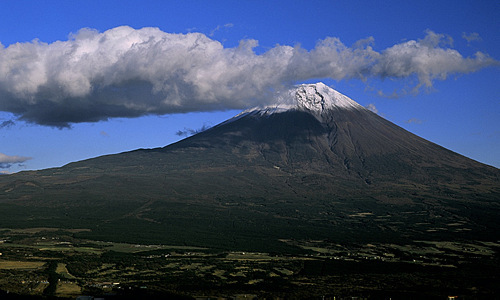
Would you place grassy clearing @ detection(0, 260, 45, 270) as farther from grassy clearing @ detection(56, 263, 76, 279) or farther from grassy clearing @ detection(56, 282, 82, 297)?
grassy clearing @ detection(56, 282, 82, 297)

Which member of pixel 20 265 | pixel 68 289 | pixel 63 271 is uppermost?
pixel 20 265

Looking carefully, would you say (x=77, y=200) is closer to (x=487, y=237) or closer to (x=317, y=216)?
(x=317, y=216)

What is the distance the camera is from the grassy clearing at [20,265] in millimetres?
89113

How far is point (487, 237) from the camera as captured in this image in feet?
454

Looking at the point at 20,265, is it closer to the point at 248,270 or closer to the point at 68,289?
the point at 68,289

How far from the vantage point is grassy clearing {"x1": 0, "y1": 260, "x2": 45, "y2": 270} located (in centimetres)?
8911

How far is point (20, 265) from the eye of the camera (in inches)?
3625

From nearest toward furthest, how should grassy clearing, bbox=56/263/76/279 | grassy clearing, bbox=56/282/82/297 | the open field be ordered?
grassy clearing, bbox=56/282/82/297 < the open field < grassy clearing, bbox=56/263/76/279

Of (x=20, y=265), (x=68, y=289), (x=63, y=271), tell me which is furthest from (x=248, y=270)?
(x=20, y=265)

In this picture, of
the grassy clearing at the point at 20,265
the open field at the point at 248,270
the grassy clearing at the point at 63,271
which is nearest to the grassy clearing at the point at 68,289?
the open field at the point at 248,270

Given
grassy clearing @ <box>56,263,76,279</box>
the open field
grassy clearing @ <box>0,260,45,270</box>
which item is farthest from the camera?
grassy clearing @ <box>0,260,45,270</box>

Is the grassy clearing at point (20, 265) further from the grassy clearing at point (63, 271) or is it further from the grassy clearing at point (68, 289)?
the grassy clearing at point (68, 289)

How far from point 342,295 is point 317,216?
10602 centimetres

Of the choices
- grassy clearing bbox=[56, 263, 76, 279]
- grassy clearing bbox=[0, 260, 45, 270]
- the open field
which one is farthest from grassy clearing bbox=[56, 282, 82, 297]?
grassy clearing bbox=[0, 260, 45, 270]
